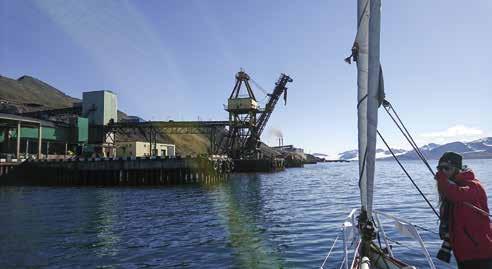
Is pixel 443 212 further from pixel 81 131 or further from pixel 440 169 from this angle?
pixel 81 131

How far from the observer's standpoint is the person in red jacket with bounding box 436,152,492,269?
5590mm

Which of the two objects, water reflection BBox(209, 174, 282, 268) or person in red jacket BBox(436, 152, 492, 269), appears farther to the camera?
water reflection BBox(209, 174, 282, 268)

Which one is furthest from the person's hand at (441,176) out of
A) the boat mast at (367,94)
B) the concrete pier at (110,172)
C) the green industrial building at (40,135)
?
the green industrial building at (40,135)

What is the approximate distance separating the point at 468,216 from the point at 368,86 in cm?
252

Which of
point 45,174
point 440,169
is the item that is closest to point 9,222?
point 440,169

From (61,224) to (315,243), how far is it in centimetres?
1374

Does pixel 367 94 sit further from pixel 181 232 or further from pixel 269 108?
pixel 269 108

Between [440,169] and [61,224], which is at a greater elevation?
[440,169]

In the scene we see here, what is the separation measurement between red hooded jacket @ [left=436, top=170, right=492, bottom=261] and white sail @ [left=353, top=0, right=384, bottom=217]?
5.03 ft

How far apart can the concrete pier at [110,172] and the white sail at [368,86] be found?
47530 mm

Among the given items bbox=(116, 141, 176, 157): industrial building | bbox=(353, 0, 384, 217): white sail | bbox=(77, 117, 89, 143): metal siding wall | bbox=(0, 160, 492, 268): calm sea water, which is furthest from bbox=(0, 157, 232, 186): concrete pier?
bbox=(353, 0, 384, 217): white sail

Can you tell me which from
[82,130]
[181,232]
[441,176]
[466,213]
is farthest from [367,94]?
[82,130]

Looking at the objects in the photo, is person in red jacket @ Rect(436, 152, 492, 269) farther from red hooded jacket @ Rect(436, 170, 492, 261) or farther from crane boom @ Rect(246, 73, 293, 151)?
crane boom @ Rect(246, 73, 293, 151)

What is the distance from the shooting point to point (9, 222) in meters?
23.2
